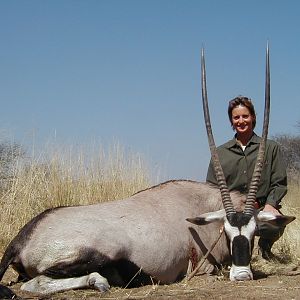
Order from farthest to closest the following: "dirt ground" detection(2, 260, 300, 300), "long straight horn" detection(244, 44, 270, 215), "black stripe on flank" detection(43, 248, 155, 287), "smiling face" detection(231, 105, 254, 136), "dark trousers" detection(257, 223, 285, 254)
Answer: "smiling face" detection(231, 105, 254, 136), "dark trousers" detection(257, 223, 285, 254), "long straight horn" detection(244, 44, 270, 215), "black stripe on flank" detection(43, 248, 155, 287), "dirt ground" detection(2, 260, 300, 300)

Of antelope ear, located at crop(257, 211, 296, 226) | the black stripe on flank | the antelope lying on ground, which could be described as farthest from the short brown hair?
the black stripe on flank

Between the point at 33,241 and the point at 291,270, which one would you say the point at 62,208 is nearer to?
the point at 33,241

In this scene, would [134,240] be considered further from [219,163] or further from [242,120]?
[242,120]

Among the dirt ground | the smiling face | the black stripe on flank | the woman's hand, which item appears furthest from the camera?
the smiling face

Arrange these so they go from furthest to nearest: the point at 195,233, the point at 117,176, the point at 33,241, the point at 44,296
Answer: the point at 117,176, the point at 195,233, the point at 33,241, the point at 44,296

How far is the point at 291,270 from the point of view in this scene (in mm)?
5191

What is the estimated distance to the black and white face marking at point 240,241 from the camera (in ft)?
14.8

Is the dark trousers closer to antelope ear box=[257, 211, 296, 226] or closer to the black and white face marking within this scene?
antelope ear box=[257, 211, 296, 226]

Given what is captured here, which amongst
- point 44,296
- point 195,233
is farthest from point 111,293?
point 195,233

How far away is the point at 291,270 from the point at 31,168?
12.3 feet

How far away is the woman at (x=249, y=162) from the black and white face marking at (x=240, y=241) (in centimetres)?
93

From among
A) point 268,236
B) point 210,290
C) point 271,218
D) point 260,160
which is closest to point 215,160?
point 260,160

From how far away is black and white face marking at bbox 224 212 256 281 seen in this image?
14.8 feet

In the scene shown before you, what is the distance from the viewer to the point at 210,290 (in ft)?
13.7
